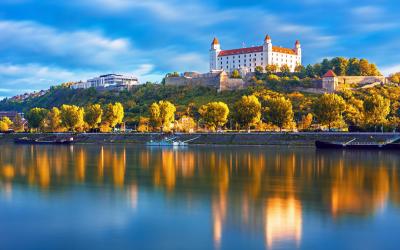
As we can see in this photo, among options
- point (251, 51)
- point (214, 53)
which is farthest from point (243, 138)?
point (214, 53)

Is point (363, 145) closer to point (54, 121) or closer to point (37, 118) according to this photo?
point (54, 121)

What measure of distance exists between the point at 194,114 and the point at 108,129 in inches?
686

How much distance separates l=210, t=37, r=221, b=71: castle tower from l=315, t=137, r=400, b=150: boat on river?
7928 centimetres

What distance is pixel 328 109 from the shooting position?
7238 cm

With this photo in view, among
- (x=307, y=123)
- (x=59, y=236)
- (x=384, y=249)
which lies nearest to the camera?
(x=384, y=249)

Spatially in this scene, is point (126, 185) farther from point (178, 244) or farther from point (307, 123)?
point (307, 123)

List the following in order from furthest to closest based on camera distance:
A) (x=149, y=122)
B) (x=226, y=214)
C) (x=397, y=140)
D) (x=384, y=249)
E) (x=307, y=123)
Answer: (x=149, y=122)
(x=307, y=123)
(x=397, y=140)
(x=226, y=214)
(x=384, y=249)

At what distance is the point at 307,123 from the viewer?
268 feet

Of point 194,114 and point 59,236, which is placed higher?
point 194,114

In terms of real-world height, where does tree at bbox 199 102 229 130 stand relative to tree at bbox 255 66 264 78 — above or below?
below

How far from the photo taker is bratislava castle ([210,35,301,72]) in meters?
129

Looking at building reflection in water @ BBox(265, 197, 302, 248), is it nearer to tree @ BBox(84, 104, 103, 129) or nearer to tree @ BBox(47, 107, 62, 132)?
tree @ BBox(84, 104, 103, 129)

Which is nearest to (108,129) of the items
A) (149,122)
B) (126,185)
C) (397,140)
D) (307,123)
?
(149,122)

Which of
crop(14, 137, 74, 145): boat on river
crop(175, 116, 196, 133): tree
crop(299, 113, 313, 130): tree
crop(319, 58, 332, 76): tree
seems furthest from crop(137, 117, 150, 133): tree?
crop(319, 58, 332, 76): tree
